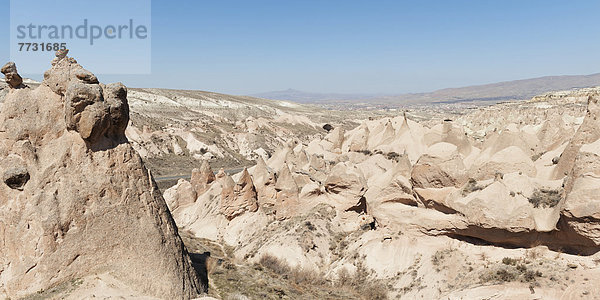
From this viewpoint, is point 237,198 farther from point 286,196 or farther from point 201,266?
point 201,266

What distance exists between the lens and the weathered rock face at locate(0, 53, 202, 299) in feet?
39.3

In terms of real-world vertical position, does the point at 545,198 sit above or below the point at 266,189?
above

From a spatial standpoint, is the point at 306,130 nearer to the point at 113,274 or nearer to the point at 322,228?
the point at 322,228

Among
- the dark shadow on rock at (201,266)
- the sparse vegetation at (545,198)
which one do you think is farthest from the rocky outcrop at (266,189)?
the sparse vegetation at (545,198)

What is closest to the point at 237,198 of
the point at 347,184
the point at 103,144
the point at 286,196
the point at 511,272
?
the point at 286,196

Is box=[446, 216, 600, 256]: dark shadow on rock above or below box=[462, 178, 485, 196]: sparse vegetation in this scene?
below

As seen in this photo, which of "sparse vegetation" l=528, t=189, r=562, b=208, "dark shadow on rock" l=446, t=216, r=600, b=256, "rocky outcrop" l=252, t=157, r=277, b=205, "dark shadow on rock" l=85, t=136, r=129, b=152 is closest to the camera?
"dark shadow on rock" l=85, t=136, r=129, b=152

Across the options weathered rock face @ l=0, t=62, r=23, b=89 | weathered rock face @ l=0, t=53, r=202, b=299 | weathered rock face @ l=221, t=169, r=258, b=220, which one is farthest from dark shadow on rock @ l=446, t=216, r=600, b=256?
weathered rock face @ l=0, t=62, r=23, b=89

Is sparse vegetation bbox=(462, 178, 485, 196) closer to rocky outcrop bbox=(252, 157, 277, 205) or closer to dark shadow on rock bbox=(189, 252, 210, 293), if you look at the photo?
dark shadow on rock bbox=(189, 252, 210, 293)

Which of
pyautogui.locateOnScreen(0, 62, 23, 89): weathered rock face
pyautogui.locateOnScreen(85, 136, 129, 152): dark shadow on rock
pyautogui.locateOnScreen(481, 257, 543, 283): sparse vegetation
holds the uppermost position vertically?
pyautogui.locateOnScreen(0, 62, 23, 89): weathered rock face

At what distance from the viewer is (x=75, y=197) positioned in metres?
12.5

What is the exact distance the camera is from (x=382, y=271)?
19516 millimetres

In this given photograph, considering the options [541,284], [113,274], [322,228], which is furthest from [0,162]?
[541,284]

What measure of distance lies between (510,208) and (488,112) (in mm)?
81212
